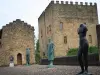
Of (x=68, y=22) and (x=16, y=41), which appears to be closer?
(x=16, y=41)

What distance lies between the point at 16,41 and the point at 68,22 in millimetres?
10488

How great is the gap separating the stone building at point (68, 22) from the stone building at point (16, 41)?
5122 millimetres

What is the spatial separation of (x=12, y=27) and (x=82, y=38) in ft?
102

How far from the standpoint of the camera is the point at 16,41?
36.7 m

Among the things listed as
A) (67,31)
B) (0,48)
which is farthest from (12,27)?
(67,31)

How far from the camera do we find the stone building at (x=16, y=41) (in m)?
36.0

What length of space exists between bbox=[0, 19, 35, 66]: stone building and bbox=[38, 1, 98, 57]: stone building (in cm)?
512

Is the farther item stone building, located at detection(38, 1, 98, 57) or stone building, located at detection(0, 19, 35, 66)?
stone building, located at detection(38, 1, 98, 57)

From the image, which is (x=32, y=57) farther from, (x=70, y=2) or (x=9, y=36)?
(x=70, y=2)

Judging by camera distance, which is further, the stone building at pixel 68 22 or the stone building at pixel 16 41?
the stone building at pixel 68 22

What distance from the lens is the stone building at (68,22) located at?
4091 centimetres

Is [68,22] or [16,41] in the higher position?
[68,22]

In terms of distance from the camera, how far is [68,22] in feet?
138

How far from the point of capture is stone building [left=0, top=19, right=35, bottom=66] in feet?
118
